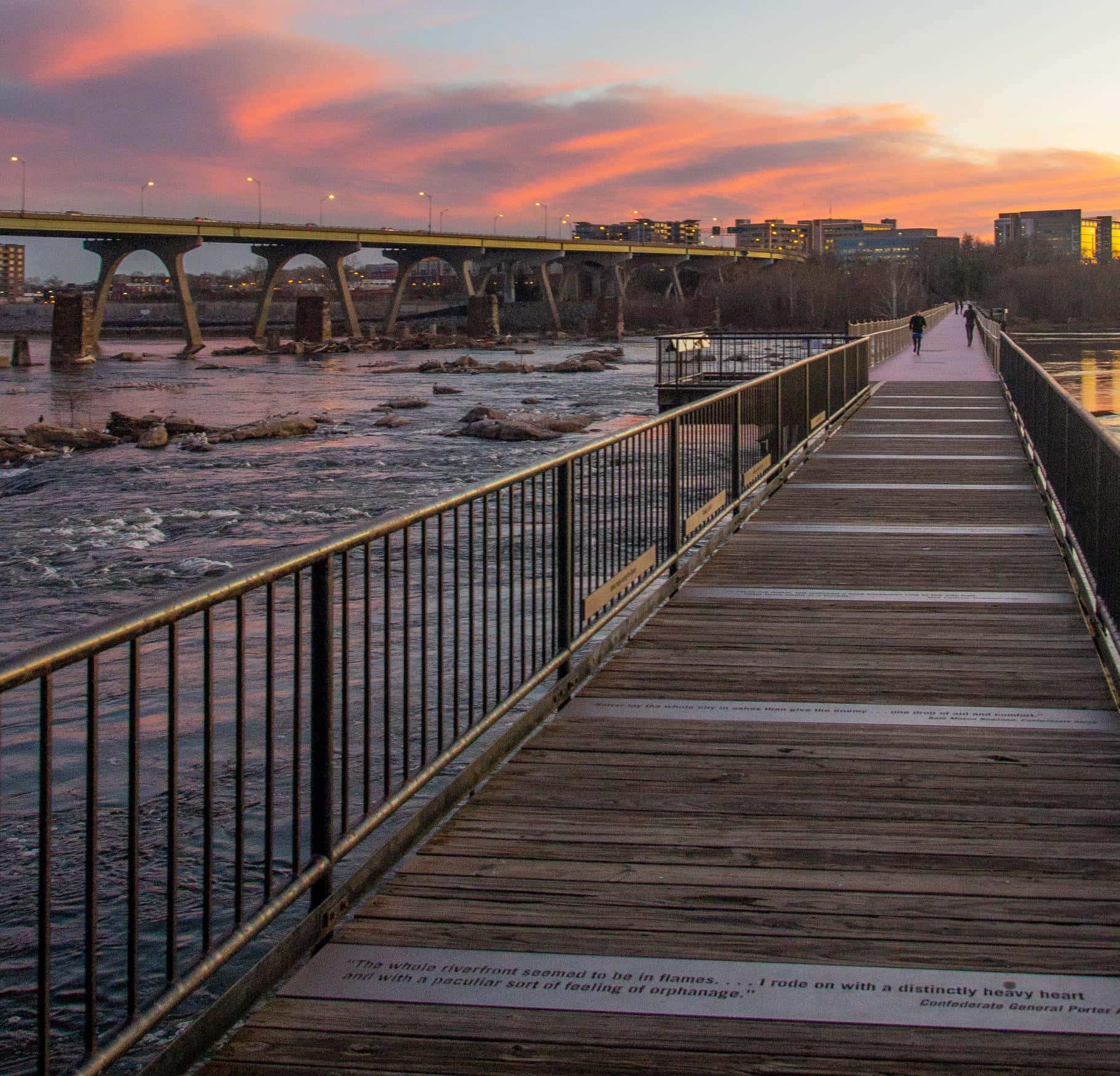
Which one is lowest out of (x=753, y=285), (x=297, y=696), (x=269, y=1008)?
(x=269, y=1008)

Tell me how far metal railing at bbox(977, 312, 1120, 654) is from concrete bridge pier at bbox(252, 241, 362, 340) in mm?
96661

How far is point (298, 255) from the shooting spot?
364 ft

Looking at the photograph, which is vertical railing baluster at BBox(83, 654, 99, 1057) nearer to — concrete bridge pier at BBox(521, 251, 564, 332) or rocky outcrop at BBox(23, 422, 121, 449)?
rocky outcrop at BBox(23, 422, 121, 449)

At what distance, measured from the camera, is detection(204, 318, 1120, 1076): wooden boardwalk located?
127 inches

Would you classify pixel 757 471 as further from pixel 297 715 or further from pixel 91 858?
pixel 91 858

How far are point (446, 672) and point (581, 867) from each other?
6.12 meters

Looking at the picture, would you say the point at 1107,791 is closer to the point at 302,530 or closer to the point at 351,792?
the point at 351,792

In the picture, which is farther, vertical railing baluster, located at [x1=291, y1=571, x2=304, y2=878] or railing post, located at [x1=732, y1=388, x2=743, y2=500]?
railing post, located at [x1=732, y1=388, x2=743, y2=500]

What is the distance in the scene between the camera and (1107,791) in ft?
16.9

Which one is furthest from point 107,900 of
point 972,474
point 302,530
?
point 302,530

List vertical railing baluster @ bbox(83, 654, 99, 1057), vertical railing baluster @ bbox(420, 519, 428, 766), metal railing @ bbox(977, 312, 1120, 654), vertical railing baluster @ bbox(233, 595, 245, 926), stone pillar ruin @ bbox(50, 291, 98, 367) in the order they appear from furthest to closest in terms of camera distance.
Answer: stone pillar ruin @ bbox(50, 291, 98, 367), metal railing @ bbox(977, 312, 1120, 654), vertical railing baluster @ bbox(420, 519, 428, 766), vertical railing baluster @ bbox(233, 595, 245, 926), vertical railing baluster @ bbox(83, 654, 99, 1057)

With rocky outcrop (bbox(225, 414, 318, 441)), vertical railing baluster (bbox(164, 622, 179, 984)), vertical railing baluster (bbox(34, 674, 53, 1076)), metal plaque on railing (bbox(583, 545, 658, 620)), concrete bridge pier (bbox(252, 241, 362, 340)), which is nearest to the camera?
vertical railing baluster (bbox(34, 674, 53, 1076))

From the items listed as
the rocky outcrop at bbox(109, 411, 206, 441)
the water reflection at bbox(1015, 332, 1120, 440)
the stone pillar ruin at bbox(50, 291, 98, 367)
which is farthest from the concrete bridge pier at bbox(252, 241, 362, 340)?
the rocky outcrop at bbox(109, 411, 206, 441)

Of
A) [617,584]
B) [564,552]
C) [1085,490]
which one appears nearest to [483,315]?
[1085,490]
